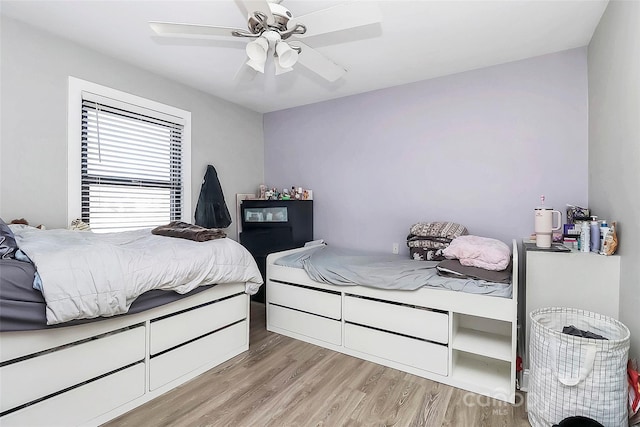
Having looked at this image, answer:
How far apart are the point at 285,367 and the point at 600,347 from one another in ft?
6.08

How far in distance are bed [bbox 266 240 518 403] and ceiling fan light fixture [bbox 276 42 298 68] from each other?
166 centimetres

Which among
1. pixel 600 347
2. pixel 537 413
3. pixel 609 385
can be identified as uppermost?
pixel 600 347

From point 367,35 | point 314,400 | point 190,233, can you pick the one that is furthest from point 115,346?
point 367,35

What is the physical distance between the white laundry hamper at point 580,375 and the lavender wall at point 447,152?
129cm

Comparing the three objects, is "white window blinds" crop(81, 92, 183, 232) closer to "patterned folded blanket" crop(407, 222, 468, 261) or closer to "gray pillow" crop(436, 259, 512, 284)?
"patterned folded blanket" crop(407, 222, 468, 261)

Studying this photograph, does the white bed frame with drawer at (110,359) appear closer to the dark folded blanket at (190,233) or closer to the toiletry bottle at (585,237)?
the dark folded blanket at (190,233)

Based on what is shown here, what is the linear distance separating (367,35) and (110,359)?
2.67 metres

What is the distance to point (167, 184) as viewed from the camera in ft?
10.4

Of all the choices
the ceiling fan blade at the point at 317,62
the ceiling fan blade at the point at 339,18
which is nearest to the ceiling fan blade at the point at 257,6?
the ceiling fan blade at the point at 339,18

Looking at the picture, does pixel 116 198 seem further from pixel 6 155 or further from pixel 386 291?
pixel 386 291

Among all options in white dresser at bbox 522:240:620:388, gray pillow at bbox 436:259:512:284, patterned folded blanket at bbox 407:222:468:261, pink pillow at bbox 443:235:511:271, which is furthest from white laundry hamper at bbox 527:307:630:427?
patterned folded blanket at bbox 407:222:468:261

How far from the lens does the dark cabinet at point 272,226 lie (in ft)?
11.6

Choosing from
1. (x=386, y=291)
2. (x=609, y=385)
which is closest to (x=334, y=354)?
(x=386, y=291)

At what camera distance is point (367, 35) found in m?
2.27
